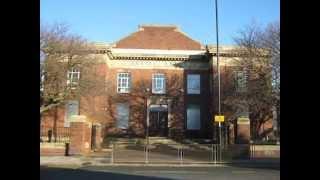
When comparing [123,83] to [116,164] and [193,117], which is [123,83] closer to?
[193,117]

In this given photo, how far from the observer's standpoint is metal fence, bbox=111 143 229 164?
39.1 metres

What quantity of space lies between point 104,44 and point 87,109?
679cm

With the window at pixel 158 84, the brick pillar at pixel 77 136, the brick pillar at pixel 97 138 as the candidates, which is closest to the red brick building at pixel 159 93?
the window at pixel 158 84

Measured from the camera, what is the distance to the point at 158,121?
62688mm

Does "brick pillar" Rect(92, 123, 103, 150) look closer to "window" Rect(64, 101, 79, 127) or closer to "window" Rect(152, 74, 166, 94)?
"window" Rect(64, 101, 79, 127)

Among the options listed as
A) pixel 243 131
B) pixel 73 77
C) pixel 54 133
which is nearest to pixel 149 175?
pixel 73 77

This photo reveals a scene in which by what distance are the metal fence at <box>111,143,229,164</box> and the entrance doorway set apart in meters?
6.85

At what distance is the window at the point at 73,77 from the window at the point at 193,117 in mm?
18385

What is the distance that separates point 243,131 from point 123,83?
18.2 metres

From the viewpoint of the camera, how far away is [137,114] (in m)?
62.4

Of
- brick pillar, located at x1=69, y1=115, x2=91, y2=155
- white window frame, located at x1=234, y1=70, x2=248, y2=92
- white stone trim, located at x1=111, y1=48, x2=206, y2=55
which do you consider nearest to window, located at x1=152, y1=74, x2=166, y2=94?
white stone trim, located at x1=111, y1=48, x2=206, y2=55
